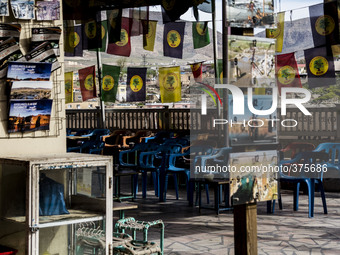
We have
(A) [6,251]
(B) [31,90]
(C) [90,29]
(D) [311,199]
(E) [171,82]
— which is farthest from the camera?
(E) [171,82]

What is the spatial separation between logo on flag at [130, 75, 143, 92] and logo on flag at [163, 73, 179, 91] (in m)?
0.63

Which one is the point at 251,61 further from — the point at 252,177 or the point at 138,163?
the point at 138,163

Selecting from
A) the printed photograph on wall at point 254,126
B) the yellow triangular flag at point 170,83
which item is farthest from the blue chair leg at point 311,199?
the yellow triangular flag at point 170,83

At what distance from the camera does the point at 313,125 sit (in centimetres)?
1418

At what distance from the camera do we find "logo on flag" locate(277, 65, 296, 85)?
12633 mm

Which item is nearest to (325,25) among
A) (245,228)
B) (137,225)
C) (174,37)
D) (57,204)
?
(174,37)

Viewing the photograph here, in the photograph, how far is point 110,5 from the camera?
1095 cm

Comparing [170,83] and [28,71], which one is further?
[170,83]

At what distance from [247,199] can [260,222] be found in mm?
4198

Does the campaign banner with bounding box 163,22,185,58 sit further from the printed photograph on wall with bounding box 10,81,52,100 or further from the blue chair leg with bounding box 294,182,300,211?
the printed photograph on wall with bounding box 10,81,52,100

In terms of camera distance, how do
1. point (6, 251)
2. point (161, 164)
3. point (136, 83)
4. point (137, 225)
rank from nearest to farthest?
point (6, 251)
point (137, 225)
point (161, 164)
point (136, 83)

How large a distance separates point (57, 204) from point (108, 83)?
11.2 metres

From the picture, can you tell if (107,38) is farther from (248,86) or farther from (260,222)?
(248,86)

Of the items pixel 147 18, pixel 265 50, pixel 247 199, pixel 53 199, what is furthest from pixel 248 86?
pixel 147 18
